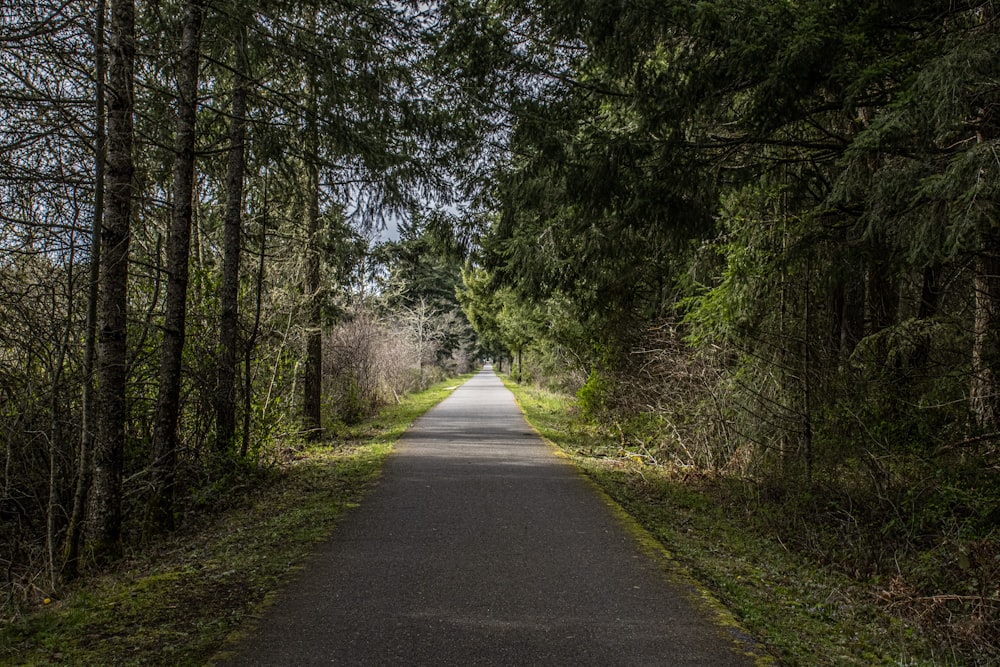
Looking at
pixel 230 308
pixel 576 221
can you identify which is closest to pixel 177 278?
pixel 230 308

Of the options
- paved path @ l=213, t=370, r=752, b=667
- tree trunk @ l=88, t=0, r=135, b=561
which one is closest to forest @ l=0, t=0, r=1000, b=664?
tree trunk @ l=88, t=0, r=135, b=561

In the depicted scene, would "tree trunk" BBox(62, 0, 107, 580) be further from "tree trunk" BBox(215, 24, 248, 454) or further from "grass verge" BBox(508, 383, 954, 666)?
"grass verge" BBox(508, 383, 954, 666)

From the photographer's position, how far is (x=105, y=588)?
209 inches

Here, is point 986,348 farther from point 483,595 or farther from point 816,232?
point 483,595

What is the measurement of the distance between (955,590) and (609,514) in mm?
3370

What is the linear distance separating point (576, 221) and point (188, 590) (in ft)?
18.3

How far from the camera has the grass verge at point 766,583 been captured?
14.1ft

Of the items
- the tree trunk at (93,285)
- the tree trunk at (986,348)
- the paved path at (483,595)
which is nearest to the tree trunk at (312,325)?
the tree trunk at (93,285)

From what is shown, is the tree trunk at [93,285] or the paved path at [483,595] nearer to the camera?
the paved path at [483,595]

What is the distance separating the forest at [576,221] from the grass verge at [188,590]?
596mm

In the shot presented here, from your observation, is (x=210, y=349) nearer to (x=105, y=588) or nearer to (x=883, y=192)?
(x=105, y=588)

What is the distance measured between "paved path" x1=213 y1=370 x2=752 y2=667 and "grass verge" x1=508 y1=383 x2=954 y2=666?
40 cm

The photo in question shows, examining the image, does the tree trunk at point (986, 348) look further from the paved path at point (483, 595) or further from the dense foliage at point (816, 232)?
the paved path at point (483, 595)

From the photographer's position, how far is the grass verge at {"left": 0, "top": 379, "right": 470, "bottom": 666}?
4.02 m
